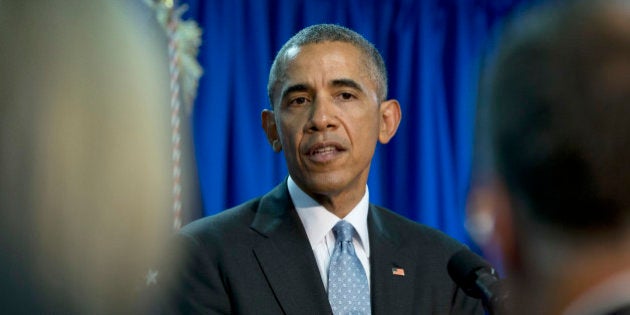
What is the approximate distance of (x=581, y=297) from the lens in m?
0.76

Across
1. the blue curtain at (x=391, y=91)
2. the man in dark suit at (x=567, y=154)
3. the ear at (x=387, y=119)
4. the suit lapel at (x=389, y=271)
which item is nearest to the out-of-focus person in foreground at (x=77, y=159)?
the man in dark suit at (x=567, y=154)

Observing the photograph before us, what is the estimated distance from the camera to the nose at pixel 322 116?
A: 216cm

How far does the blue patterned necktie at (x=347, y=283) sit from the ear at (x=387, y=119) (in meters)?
0.41

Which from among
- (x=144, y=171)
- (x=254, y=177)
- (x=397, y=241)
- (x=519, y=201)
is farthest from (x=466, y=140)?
(x=144, y=171)

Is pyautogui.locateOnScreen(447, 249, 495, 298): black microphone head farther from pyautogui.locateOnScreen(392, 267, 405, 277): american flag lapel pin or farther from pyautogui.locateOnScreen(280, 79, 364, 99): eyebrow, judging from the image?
pyautogui.locateOnScreen(280, 79, 364, 99): eyebrow

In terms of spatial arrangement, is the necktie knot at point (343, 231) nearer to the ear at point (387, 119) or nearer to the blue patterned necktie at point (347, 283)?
the blue patterned necktie at point (347, 283)

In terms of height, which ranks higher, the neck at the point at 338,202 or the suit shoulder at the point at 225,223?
the neck at the point at 338,202

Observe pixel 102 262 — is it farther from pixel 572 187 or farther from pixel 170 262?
pixel 572 187

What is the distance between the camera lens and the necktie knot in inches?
84.1

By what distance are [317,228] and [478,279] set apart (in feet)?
3.63

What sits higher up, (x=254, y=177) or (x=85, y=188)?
(x=254, y=177)

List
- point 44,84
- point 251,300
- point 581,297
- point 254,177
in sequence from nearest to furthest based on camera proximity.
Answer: point 44,84, point 581,297, point 251,300, point 254,177

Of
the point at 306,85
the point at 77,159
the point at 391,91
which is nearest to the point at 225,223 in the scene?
the point at 306,85

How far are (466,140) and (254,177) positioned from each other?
0.93 m
